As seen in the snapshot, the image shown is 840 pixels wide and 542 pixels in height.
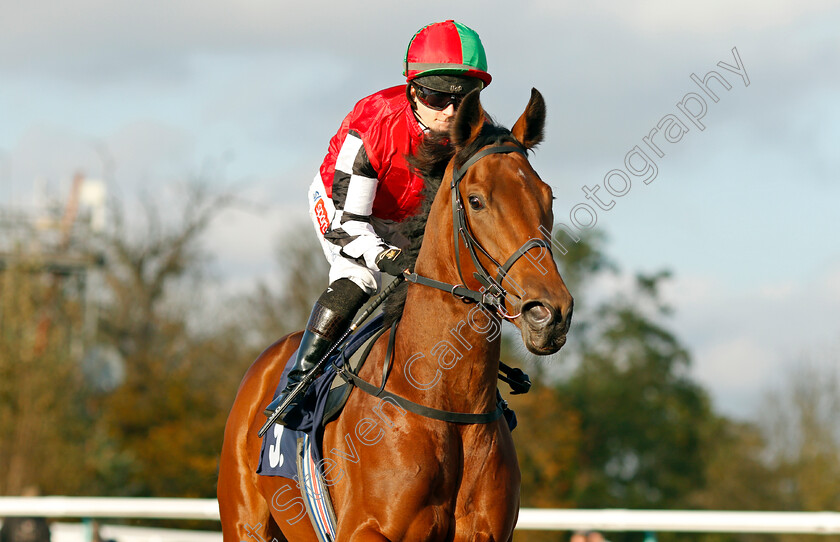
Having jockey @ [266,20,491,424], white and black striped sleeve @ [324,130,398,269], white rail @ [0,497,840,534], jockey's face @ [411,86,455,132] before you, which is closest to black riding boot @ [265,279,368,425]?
jockey @ [266,20,491,424]

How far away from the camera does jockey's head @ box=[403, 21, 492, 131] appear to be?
3941 millimetres

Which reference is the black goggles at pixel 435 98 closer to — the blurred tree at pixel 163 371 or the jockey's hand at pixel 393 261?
the jockey's hand at pixel 393 261

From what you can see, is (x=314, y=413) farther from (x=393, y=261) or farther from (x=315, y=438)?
(x=393, y=261)

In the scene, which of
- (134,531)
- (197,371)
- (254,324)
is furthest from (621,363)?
(134,531)

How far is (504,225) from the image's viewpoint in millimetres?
3197

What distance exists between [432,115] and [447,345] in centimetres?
106

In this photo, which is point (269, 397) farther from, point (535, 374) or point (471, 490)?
point (535, 374)

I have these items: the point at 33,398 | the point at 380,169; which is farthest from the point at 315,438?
the point at 33,398

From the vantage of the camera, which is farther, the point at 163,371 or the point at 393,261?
the point at 163,371

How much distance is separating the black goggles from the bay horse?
308 mm

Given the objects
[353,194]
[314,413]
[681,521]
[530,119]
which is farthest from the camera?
[681,521]

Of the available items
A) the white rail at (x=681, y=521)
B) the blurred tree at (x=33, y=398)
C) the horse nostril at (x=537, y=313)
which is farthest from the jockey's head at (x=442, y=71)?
the blurred tree at (x=33, y=398)

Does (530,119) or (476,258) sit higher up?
(530,119)

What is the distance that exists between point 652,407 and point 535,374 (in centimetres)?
634
